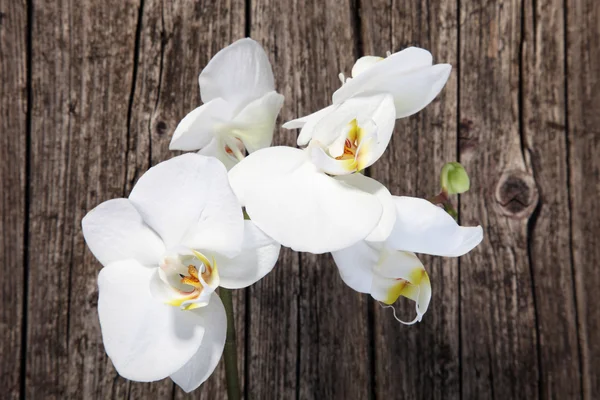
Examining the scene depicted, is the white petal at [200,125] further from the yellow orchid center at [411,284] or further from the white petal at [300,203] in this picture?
the yellow orchid center at [411,284]

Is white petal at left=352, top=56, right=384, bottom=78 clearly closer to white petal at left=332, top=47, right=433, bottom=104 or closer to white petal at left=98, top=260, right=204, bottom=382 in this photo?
white petal at left=332, top=47, right=433, bottom=104

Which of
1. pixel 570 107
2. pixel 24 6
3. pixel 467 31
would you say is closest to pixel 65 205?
pixel 24 6

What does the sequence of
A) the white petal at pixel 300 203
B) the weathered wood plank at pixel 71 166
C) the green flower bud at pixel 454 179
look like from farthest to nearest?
the weathered wood plank at pixel 71 166, the green flower bud at pixel 454 179, the white petal at pixel 300 203

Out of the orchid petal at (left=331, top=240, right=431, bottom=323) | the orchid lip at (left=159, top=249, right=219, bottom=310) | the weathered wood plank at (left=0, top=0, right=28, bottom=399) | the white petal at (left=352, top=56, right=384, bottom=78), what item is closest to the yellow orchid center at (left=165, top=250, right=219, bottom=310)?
the orchid lip at (left=159, top=249, right=219, bottom=310)

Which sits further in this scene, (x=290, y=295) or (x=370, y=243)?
(x=290, y=295)

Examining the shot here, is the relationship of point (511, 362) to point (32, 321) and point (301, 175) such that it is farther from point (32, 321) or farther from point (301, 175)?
point (32, 321)

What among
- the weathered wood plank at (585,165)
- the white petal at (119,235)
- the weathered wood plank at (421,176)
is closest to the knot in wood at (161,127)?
the weathered wood plank at (421,176)
